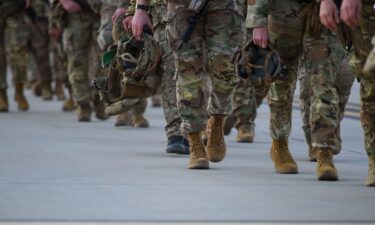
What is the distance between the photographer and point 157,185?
8.45 m

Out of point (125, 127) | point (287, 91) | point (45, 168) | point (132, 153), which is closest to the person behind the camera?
point (287, 91)

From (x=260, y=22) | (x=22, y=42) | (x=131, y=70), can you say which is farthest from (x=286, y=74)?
(x=22, y=42)

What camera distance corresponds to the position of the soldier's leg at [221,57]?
30.5 ft

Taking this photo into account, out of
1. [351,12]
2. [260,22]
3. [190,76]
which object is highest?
[351,12]

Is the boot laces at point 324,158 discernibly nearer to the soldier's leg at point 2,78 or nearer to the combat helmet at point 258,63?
the combat helmet at point 258,63

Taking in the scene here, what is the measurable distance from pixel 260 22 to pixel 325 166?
1.05 meters

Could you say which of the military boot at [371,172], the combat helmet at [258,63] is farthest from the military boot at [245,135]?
the military boot at [371,172]

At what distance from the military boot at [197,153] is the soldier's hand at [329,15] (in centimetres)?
177

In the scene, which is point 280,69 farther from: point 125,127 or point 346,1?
point 125,127

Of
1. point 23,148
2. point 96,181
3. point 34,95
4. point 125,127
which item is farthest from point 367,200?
point 34,95

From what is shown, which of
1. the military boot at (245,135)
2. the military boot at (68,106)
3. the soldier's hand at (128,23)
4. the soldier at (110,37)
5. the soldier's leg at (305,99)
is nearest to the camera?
the soldier's leg at (305,99)

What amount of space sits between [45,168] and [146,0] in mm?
1453

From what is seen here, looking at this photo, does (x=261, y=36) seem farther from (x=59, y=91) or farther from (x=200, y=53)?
(x=59, y=91)

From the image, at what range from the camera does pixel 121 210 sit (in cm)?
724
